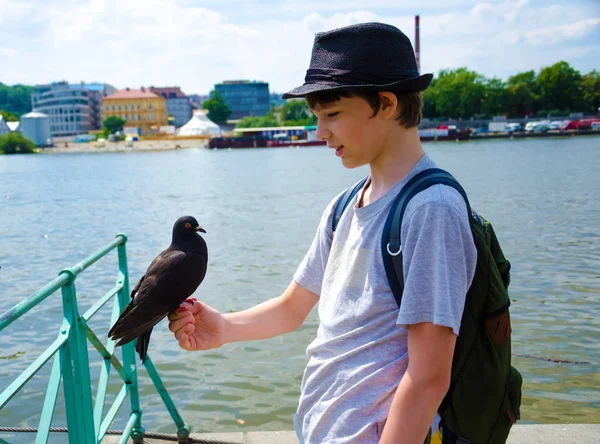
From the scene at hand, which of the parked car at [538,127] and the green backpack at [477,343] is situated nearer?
the green backpack at [477,343]

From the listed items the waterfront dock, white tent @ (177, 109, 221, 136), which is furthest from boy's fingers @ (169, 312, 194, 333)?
white tent @ (177, 109, 221, 136)

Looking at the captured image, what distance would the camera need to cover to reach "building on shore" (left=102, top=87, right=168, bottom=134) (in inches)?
5965

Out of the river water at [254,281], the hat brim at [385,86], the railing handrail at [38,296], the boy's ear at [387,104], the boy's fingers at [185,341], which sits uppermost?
the hat brim at [385,86]

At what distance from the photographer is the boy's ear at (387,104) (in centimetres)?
156

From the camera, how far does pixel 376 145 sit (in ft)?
5.29

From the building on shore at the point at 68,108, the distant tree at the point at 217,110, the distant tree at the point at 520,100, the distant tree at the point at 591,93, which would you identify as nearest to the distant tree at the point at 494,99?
the distant tree at the point at 520,100

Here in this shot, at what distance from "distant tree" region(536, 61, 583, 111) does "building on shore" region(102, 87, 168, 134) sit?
8315 centimetres

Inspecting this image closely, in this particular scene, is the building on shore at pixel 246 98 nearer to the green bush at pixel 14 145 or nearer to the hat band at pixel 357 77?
the green bush at pixel 14 145

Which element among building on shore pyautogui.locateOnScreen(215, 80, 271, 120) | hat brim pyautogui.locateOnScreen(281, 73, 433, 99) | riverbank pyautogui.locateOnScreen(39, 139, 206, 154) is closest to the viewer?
hat brim pyautogui.locateOnScreen(281, 73, 433, 99)

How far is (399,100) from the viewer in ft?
5.20

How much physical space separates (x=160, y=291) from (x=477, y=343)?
1.11 metres

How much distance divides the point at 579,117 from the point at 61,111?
392ft

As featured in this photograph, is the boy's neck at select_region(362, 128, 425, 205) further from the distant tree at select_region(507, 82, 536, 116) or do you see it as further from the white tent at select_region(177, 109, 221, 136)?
the white tent at select_region(177, 109, 221, 136)

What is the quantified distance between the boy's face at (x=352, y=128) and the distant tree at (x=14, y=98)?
208308 mm
